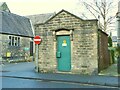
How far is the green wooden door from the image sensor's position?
18547 mm

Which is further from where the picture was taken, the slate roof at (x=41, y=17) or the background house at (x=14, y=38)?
the slate roof at (x=41, y=17)

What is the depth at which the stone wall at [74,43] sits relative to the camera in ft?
58.5

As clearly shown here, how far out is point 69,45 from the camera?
18547mm

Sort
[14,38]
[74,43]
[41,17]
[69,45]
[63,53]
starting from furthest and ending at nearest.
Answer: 1. [41,17]
2. [14,38]
3. [63,53]
4. [69,45]
5. [74,43]

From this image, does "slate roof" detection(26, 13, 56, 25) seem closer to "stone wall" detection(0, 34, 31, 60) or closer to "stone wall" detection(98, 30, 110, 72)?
"stone wall" detection(0, 34, 31, 60)

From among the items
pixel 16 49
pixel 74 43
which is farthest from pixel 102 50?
pixel 16 49

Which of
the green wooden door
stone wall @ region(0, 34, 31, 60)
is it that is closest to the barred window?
stone wall @ region(0, 34, 31, 60)

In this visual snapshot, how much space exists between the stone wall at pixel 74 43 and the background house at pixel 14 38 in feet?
58.5

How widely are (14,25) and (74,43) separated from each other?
2481cm

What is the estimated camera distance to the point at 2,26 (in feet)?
123

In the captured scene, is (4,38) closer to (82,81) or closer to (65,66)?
(65,66)

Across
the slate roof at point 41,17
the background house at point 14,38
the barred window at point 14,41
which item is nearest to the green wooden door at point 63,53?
the background house at point 14,38

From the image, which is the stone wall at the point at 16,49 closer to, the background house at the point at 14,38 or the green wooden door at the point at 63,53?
the background house at the point at 14,38

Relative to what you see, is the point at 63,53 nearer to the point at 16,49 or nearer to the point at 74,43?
the point at 74,43
